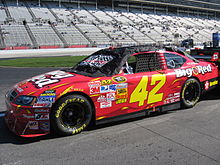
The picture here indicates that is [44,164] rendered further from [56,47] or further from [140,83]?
[56,47]

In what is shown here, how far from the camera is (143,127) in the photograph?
3.96m

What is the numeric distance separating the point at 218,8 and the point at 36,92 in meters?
79.0

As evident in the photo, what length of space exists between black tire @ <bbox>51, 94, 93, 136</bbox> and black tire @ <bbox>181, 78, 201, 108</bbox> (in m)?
2.24

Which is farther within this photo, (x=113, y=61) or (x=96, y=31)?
(x=96, y=31)

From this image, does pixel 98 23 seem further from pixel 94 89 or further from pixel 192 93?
pixel 94 89

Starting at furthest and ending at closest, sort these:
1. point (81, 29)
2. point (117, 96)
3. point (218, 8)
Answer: point (218, 8) < point (81, 29) < point (117, 96)

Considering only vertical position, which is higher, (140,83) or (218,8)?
(218,8)

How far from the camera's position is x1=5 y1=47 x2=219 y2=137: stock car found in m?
3.36

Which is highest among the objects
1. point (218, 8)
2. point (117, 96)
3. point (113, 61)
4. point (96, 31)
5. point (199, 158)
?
point (218, 8)

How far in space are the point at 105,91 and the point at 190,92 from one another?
2.28 metres

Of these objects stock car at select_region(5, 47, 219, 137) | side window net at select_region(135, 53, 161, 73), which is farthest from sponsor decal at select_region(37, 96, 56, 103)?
side window net at select_region(135, 53, 161, 73)

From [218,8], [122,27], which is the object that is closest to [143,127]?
[122,27]

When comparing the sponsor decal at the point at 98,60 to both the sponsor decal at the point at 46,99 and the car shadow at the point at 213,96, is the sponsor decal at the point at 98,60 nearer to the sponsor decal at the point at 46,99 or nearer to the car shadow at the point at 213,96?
the sponsor decal at the point at 46,99

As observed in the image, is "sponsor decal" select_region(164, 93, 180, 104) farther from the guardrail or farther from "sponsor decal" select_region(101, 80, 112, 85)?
the guardrail
